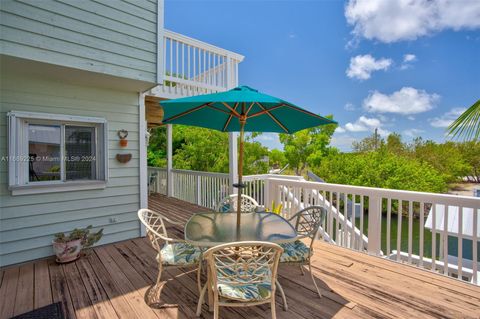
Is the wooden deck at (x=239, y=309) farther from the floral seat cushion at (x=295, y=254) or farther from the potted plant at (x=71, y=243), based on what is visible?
the floral seat cushion at (x=295, y=254)

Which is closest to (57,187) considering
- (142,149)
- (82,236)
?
(82,236)

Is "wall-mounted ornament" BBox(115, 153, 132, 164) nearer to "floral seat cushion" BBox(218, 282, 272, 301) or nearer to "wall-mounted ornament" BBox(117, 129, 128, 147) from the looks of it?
"wall-mounted ornament" BBox(117, 129, 128, 147)

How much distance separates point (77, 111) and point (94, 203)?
145 centimetres

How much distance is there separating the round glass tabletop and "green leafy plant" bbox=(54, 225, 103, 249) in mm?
1853

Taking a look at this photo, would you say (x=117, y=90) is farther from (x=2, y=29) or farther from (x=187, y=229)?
(x=187, y=229)

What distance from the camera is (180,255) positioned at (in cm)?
227

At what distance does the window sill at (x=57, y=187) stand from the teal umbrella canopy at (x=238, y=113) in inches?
78.3

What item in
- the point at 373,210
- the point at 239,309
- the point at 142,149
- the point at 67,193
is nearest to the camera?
the point at 239,309

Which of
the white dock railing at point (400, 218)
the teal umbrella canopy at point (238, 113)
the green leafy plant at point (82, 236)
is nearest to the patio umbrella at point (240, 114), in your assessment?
the teal umbrella canopy at point (238, 113)

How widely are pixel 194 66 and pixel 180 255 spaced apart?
4044mm

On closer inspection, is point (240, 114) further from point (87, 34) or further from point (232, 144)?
point (232, 144)

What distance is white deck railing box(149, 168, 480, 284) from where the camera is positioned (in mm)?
2638

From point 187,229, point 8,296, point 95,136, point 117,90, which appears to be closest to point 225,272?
point 187,229

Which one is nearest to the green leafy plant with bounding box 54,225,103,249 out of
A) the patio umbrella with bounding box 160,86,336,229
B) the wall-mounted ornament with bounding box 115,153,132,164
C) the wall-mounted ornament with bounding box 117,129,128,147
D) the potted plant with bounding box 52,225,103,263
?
the potted plant with bounding box 52,225,103,263
